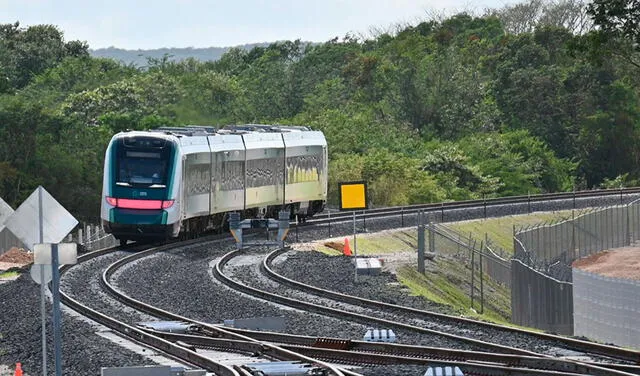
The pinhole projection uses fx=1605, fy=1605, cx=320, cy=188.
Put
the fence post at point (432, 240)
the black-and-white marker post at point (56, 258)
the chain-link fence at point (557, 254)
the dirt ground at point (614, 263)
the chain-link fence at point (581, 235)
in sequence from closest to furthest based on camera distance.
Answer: the black-and-white marker post at point (56, 258)
the chain-link fence at point (557, 254)
the fence post at point (432, 240)
the chain-link fence at point (581, 235)
the dirt ground at point (614, 263)

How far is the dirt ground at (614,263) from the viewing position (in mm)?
54188

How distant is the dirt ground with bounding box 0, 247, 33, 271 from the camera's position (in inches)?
1590

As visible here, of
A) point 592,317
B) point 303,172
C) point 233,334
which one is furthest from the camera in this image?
point 303,172

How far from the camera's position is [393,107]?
104438 millimetres

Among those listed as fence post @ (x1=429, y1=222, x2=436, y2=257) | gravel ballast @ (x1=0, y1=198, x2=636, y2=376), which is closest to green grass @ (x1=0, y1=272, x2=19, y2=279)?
gravel ballast @ (x1=0, y1=198, x2=636, y2=376)

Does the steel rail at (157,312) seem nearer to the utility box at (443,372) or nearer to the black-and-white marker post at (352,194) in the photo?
the utility box at (443,372)

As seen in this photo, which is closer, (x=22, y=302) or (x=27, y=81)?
(x=22, y=302)

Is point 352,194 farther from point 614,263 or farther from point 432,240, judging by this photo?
point 614,263

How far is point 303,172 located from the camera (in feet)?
175

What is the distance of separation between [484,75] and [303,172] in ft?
196

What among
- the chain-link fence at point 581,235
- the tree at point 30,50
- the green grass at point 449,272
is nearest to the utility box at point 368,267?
the green grass at point 449,272

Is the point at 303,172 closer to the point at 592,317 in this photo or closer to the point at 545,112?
the point at 592,317

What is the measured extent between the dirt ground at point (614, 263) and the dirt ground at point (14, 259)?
752 inches

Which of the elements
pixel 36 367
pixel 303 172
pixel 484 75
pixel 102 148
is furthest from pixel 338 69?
pixel 36 367
